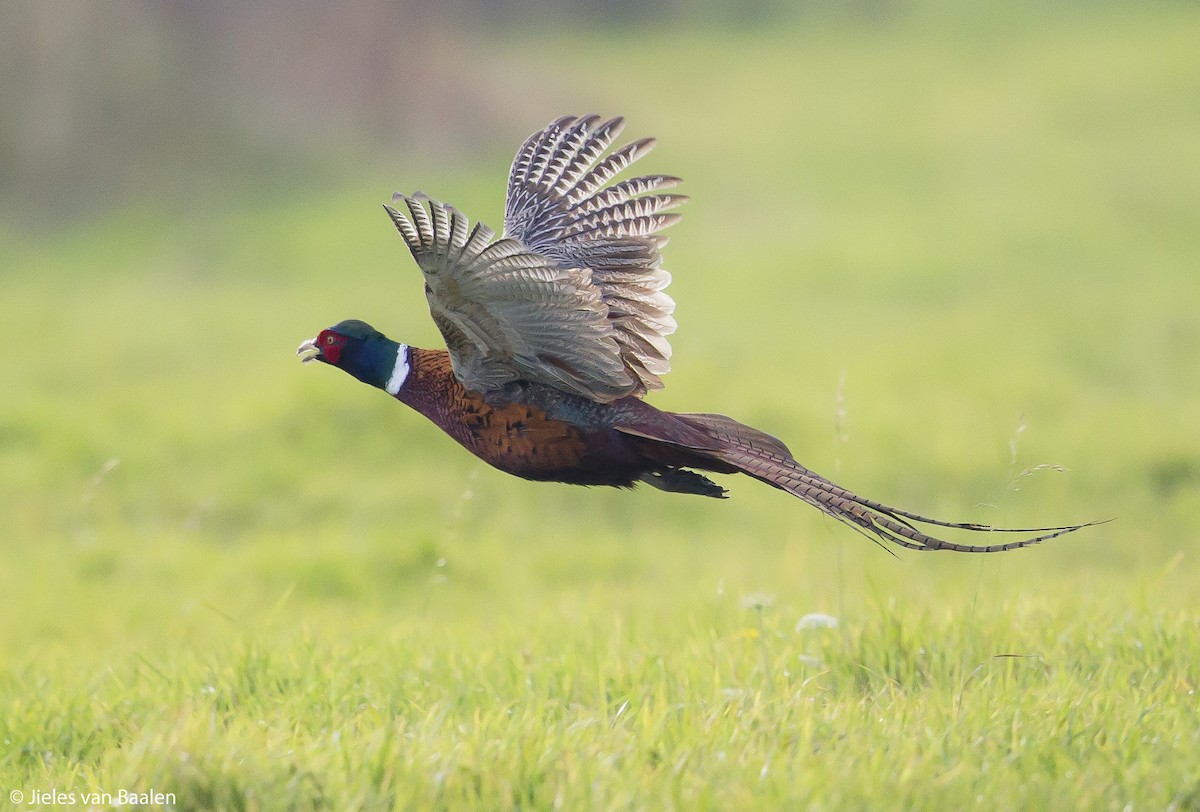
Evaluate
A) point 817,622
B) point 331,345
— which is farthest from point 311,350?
point 817,622

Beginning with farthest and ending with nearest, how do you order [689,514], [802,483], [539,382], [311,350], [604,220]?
1. [689,514]
2. [604,220]
3. [311,350]
4. [539,382]
5. [802,483]

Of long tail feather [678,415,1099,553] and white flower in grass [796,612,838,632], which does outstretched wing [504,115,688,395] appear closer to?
long tail feather [678,415,1099,553]

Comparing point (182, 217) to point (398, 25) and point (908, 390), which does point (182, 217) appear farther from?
point (908, 390)

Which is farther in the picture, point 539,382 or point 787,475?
point 539,382

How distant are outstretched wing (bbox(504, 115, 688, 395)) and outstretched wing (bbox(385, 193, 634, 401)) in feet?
1.14

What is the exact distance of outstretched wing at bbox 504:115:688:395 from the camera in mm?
3887

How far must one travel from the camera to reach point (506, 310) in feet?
10.9

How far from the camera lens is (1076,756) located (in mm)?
2955

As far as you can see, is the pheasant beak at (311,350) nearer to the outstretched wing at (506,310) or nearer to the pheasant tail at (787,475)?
the outstretched wing at (506,310)

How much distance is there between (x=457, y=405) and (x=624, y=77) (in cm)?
2069

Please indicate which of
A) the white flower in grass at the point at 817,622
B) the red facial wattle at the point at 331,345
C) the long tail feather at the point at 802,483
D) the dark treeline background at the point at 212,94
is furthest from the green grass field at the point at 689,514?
the dark treeline background at the point at 212,94

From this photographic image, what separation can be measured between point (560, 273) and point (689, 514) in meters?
4.75

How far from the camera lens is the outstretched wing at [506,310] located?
3.20m

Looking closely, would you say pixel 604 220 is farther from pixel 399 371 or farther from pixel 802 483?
pixel 802 483
